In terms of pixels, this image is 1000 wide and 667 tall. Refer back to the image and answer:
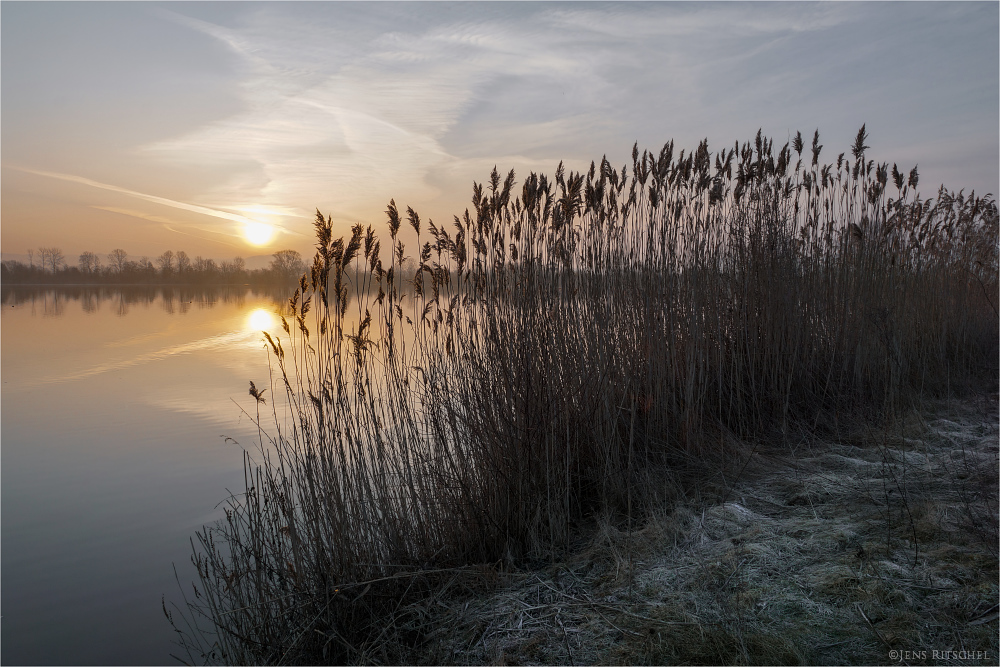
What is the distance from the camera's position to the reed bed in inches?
95.7

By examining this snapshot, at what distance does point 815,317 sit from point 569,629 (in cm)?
389

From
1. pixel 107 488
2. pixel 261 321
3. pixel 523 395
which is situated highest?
pixel 523 395

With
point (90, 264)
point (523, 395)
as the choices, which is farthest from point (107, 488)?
point (90, 264)

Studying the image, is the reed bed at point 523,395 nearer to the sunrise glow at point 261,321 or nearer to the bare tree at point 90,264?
the sunrise glow at point 261,321

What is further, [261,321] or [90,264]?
[90,264]

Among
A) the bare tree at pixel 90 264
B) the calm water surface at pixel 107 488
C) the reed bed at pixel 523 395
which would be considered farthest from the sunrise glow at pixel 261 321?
the bare tree at pixel 90 264

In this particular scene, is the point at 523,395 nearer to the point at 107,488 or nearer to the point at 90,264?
the point at 107,488

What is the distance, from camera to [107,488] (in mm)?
4828

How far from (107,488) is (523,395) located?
4326 millimetres

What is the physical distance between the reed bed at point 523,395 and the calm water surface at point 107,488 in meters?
0.34

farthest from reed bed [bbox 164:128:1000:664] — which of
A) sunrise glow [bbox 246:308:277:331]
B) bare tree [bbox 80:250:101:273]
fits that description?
bare tree [bbox 80:250:101:273]

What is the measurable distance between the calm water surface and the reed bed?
0.34m

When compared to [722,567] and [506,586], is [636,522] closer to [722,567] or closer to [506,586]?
[722,567]

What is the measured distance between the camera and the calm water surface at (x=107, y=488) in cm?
312
